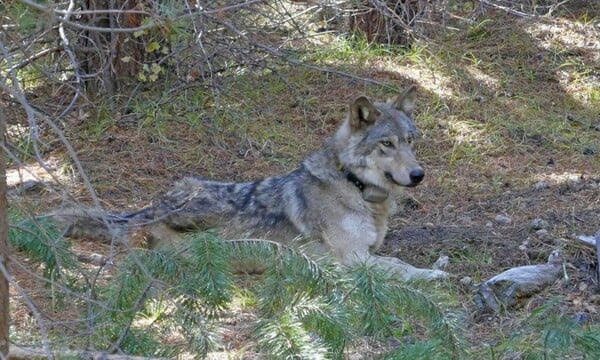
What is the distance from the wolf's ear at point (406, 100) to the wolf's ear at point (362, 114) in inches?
12.5

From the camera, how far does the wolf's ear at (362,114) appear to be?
6.39 m

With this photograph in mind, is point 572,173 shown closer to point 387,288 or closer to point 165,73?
point 165,73

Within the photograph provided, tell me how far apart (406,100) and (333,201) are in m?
0.97

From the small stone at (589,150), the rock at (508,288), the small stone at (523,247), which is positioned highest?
the rock at (508,288)

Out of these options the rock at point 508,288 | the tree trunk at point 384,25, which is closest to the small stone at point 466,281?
the rock at point 508,288

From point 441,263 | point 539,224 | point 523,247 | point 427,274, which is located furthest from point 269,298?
point 539,224

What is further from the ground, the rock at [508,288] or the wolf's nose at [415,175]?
the wolf's nose at [415,175]

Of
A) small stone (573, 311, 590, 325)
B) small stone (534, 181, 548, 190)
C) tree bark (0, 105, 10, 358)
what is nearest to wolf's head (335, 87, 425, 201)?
small stone (573, 311, 590, 325)

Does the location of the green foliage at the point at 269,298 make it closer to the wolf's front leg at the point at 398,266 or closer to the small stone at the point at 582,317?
the small stone at the point at 582,317

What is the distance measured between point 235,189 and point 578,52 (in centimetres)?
593

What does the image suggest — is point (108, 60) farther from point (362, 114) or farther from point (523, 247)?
point (523, 247)

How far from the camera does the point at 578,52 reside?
35.9 ft

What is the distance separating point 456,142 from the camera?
907 centimetres

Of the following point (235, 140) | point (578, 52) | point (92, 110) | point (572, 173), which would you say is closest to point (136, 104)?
point (92, 110)
